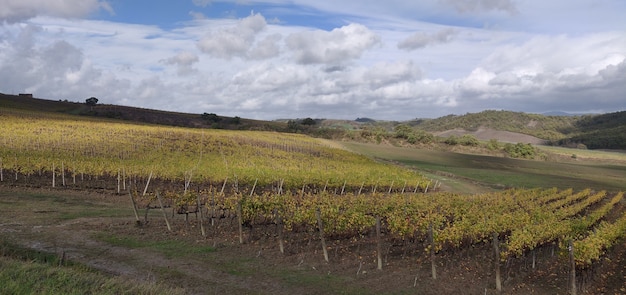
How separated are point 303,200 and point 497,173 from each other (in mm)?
49335

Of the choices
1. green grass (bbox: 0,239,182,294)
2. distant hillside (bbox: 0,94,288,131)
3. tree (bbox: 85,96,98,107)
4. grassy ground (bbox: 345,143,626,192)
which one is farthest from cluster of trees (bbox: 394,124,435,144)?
green grass (bbox: 0,239,182,294)

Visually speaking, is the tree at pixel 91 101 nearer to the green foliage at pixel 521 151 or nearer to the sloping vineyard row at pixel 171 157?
the sloping vineyard row at pixel 171 157

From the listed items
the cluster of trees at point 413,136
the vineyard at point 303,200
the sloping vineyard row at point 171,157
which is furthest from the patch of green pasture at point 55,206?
the cluster of trees at point 413,136

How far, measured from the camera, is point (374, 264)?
56.3 feet

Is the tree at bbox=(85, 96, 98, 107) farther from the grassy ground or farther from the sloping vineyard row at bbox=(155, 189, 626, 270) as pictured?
the sloping vineyard row at bbox=(155, 189, 626, 270)

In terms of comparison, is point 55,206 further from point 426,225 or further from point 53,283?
point 426,225

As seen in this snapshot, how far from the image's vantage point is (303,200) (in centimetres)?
2414

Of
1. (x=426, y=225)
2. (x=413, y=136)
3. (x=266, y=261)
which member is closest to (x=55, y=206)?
(x=266, y=261)

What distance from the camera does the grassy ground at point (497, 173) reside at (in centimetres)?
5572

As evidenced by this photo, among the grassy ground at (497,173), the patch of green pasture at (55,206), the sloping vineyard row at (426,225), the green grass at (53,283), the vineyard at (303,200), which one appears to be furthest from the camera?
the grassy ground at (497,173)

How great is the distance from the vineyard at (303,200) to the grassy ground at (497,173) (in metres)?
8.66

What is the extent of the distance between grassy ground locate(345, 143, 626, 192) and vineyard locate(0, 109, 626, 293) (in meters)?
8.66

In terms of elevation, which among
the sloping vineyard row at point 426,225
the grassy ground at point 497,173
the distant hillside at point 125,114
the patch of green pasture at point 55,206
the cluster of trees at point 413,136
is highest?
the distant hillside at point 125,114

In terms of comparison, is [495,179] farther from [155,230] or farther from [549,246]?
[155,230]
